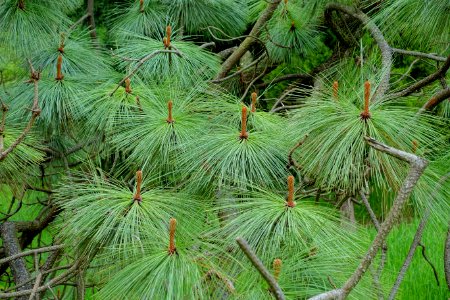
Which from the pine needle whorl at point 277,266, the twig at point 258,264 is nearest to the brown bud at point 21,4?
the pine needle whorl at point 277,266

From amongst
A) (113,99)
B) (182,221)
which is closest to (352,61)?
(113,99)

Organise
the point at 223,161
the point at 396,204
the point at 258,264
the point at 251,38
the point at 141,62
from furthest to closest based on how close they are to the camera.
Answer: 1. the point at 251,38
2. the point at 141,62
3. the point at 223,161
4. the point at 396,204
5. the point at 258,264

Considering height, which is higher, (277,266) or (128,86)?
(128,86)

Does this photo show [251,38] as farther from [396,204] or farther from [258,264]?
[258,264]

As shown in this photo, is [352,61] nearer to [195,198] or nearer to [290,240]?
[195,198]

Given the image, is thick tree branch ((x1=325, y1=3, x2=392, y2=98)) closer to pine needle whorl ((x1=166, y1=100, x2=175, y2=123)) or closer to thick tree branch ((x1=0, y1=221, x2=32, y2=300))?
pine needle whorl ((x1=166, y1=100, x2=175, y2=123))

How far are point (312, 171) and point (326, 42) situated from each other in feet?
7.20

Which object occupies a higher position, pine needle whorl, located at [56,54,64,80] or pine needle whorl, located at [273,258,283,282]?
pine needle whorl, located at [56,54,64,80]

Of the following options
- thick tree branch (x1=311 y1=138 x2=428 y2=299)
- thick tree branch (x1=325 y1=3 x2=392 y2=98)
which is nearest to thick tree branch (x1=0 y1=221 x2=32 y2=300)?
thick tree branch (x1=325 y1=3 x2=392 y2=98)

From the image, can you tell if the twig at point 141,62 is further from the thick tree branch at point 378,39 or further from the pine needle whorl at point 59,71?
the thick tree branch at point 378,39

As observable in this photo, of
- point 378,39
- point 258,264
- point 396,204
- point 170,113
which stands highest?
point 378,39

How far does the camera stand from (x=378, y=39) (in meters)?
1.72

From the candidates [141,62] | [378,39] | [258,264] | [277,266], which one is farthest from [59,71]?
[258,264]

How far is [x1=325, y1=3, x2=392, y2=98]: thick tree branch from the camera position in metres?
1.47
